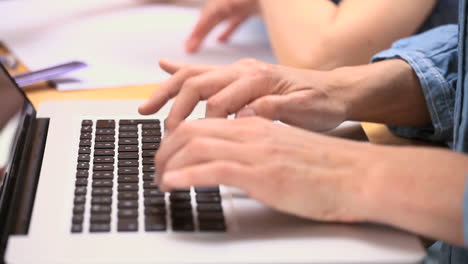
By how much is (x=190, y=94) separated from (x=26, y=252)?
0.72ft

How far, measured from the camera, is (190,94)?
59cm

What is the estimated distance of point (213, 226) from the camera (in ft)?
1.60

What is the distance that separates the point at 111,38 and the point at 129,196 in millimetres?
534

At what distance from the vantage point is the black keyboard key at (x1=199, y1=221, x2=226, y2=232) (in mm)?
486

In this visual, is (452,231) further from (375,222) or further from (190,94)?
(190,94)

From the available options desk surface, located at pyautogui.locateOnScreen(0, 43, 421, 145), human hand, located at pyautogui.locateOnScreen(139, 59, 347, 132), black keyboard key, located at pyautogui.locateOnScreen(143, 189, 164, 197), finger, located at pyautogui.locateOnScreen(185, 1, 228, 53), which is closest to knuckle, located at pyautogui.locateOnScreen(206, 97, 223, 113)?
human hand, located at pyautogui.locateOnScreen(139, 59, 347, 132)

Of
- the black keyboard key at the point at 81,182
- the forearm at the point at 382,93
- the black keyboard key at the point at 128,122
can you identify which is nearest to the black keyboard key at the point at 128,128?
the black keyboard key at the point at 128,122

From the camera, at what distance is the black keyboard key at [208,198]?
20.5 inches

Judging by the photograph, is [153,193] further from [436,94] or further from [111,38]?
[111,38]

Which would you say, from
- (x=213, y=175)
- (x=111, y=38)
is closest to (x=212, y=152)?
(x=213, y=175)

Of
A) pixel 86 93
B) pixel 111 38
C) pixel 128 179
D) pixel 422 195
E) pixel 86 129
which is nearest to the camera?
pixel 422 195

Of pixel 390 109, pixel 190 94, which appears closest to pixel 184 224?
pixel 190 94

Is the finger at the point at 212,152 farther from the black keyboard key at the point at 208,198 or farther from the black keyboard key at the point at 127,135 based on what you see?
the black keyboard key at the point at 127,135

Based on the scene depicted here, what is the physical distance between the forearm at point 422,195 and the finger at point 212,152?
10cm
